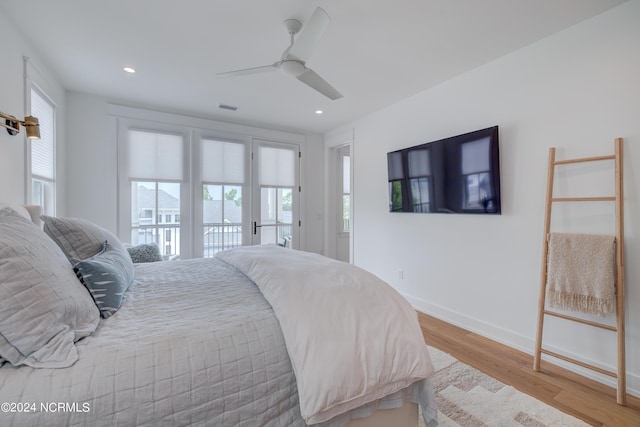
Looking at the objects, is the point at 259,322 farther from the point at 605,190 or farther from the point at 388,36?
the point at 605,190

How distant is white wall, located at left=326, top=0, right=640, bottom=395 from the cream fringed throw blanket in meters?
0.19

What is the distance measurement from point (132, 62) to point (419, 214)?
3427 millimetres

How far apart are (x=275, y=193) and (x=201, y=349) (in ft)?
13.0

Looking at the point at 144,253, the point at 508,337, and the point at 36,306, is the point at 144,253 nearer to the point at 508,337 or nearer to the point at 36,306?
the point at 36,306

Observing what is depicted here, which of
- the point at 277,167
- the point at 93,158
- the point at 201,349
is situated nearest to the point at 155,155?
the point at 93,158

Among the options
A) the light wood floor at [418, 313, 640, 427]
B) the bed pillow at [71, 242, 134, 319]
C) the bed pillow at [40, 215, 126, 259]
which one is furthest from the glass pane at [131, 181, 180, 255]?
the light wood floor at [418, 313, 640, 427]

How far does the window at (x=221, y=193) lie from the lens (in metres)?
4.22

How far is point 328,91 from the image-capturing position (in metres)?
2.38

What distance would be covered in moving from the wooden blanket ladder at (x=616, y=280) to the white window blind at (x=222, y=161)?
12.7 feet

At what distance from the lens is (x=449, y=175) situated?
294 cm

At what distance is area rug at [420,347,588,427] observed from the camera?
1633 millimetres

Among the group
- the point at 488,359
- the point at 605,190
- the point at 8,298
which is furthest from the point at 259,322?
the point at 605,190

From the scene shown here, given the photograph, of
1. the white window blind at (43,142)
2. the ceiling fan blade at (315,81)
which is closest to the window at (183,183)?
the white window blind at (43,142)

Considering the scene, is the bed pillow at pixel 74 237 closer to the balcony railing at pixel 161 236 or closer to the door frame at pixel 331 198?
the balcony railing at pixel 161 236
